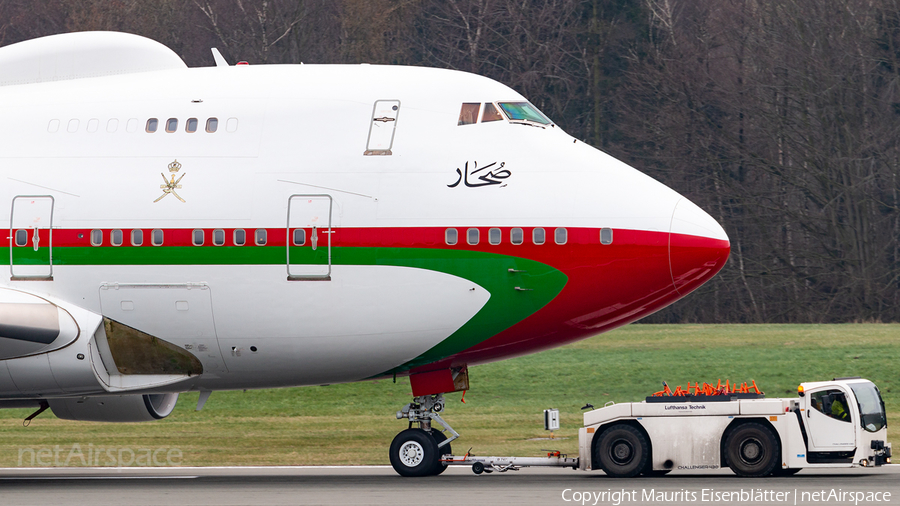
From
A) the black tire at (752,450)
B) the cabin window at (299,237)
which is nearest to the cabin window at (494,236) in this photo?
the cabin window at (299,237)

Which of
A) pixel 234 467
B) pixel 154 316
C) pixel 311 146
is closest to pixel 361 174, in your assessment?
pixel 311 146

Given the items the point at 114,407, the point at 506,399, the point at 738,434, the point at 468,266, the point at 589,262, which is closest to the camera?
the point at 589,262

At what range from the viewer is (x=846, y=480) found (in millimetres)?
17141

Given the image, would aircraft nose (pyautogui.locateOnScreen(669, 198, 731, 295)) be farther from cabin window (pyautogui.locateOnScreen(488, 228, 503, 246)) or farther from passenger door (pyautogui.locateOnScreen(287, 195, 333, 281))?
passenger door (pyautogui.locateOnScreen(287, 195, 333, 281))

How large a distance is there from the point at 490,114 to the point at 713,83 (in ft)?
105

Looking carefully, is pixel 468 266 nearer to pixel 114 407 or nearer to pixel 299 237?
pixel 299 237

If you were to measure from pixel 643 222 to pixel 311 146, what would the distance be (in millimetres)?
5023

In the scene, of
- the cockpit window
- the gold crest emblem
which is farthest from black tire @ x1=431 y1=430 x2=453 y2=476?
the gold crest emblem

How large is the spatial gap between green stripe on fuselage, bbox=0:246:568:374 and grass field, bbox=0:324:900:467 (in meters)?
6.42

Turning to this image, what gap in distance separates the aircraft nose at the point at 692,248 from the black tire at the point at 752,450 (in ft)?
7.59

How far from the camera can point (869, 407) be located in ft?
59.2

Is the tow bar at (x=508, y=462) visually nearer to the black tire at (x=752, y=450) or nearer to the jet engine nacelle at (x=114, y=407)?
the black tire at (x=752, y=450)

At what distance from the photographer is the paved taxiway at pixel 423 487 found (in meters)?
15.2

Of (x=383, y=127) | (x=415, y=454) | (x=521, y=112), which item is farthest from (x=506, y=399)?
(x=383, y=127)
